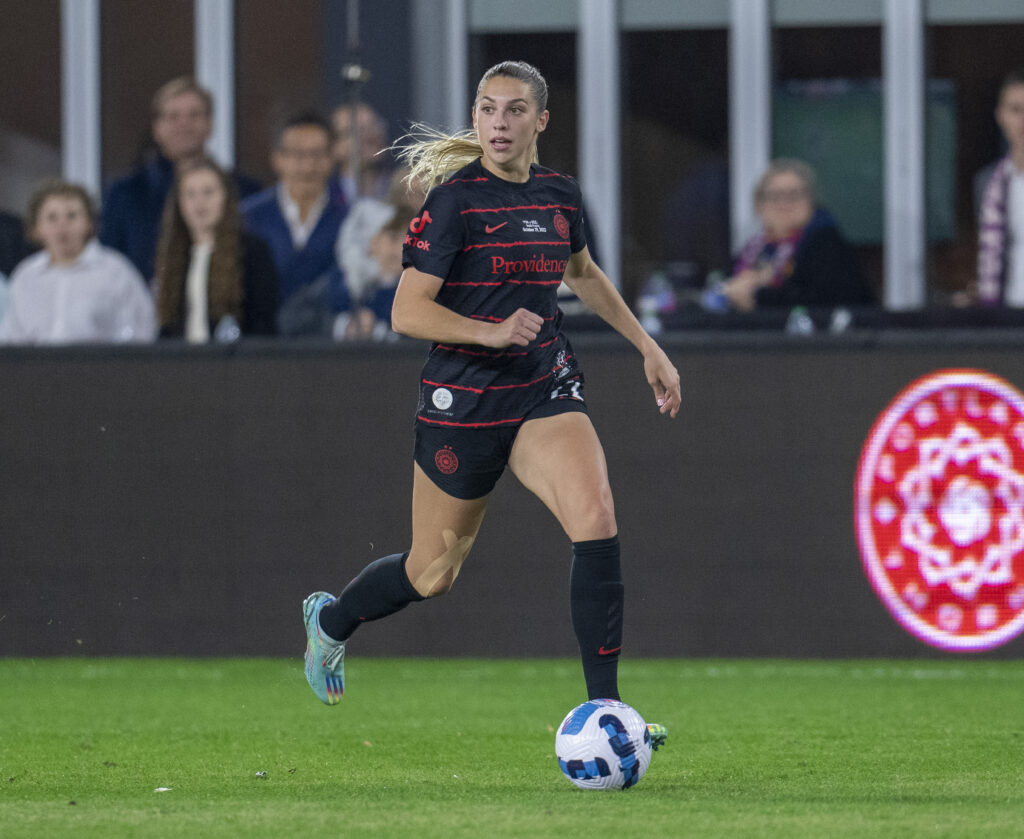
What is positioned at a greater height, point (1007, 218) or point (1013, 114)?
point (1013, 114)

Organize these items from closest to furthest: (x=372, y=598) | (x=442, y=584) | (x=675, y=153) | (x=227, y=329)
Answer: (x=442, y=584) < (x=372, y=598) < (x=227, y=329) < (x=675, y=153)

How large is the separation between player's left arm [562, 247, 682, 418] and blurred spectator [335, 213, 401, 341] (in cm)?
343

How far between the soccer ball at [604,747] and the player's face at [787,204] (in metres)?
4.55

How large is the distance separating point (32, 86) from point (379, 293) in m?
4.64

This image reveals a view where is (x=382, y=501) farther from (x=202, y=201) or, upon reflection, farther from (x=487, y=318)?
(x=487, y=318)

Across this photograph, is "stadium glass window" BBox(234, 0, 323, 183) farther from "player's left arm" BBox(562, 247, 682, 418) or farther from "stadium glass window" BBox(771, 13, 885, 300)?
"player's left arm" BBox(562, 247, 682, 418)

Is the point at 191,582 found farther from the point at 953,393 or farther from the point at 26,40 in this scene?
the point at 26,40

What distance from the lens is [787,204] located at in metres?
9.12

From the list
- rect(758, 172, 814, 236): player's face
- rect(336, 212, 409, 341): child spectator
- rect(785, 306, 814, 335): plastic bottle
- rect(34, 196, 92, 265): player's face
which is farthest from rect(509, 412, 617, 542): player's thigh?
rect(34, 196, 92, 265): player's face

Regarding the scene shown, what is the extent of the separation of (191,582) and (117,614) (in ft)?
1.20

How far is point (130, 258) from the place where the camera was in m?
9.98


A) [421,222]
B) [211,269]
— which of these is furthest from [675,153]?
[421,222]

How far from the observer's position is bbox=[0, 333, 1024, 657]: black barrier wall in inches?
331

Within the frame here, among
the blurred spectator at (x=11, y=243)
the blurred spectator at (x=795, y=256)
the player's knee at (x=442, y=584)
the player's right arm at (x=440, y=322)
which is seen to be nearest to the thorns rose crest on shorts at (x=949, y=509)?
the blurred spectator at (x=795, y=256)
